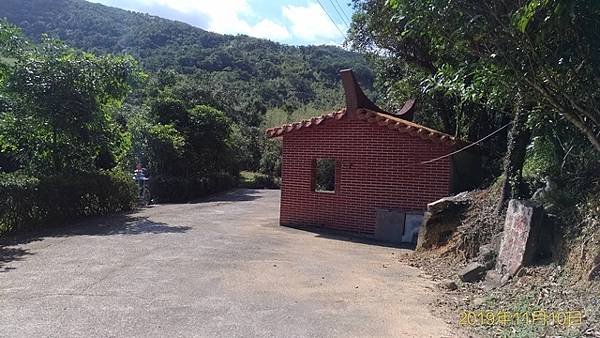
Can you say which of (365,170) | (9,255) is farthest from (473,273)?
(9,255)

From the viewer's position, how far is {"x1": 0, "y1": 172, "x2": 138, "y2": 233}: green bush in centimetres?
1113

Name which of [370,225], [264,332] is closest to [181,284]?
[264,332]

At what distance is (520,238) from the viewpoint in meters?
7.20

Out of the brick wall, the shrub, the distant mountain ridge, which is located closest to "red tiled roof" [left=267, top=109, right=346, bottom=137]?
the brick wall

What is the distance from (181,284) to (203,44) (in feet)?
209

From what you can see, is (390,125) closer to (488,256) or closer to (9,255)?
(488,256)

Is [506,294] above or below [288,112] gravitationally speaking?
below

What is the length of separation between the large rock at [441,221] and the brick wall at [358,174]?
7.62ft

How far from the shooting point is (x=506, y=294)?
255 inches

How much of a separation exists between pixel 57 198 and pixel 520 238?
1008 centimetres

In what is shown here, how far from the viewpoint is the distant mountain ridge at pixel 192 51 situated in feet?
174

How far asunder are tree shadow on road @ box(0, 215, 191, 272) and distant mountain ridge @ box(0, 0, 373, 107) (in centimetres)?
3635

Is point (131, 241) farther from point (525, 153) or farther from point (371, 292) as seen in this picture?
point (525, 153)

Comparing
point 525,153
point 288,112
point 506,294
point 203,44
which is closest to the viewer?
point 506,294
